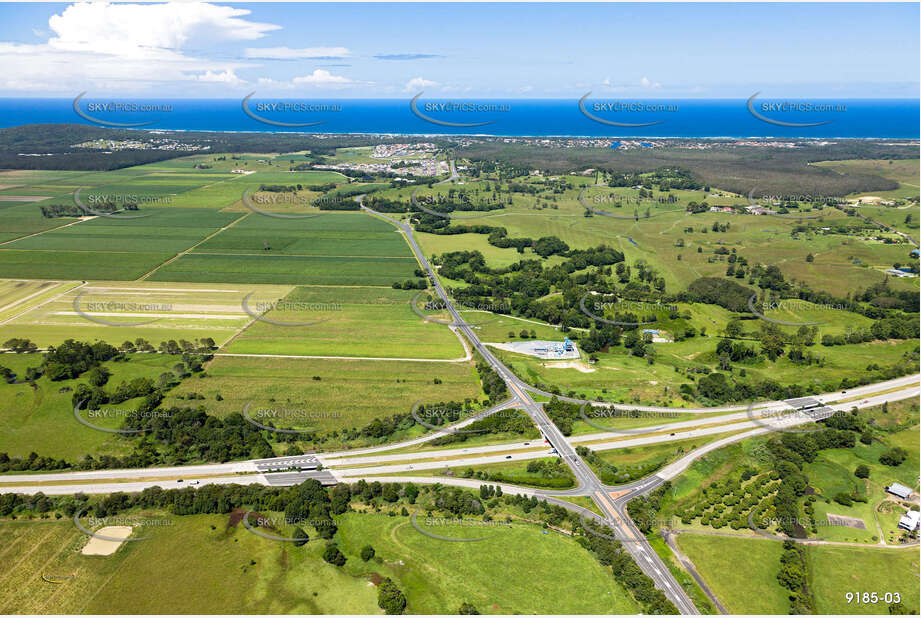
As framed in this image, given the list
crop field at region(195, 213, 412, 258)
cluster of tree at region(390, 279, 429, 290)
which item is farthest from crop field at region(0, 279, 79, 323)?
cluster of tree at region(390, 279, 429, 290)

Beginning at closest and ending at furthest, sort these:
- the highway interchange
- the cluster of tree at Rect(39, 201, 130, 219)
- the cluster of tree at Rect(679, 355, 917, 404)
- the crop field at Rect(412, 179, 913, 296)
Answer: the highway interchange → the cluster of tree at Rect(679, 355, 917, 404) → the crop field at Rect(412, 179, 913, 296) → the cluster of tree at Rect(39, 201, 130, 219)

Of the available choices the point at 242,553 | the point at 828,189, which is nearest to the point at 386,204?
the point at 242,553

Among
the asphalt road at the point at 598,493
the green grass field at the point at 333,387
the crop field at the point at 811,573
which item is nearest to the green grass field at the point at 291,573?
the asphalt road at the point at 598,493

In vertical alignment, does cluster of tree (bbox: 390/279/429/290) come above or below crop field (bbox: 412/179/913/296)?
below

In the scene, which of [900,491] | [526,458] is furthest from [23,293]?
[900,491]

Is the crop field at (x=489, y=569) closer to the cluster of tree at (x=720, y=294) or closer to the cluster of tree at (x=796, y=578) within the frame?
the cluster of tree at (x=796, y=578)

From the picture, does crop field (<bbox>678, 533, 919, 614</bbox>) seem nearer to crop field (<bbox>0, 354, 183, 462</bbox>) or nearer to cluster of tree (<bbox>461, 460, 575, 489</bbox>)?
cluster of tree (<bbox>461, 460, 575, 489</bbox>)

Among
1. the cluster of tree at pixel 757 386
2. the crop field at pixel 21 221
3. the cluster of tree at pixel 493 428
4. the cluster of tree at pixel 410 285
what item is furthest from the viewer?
the crop field at pixel 21 221
